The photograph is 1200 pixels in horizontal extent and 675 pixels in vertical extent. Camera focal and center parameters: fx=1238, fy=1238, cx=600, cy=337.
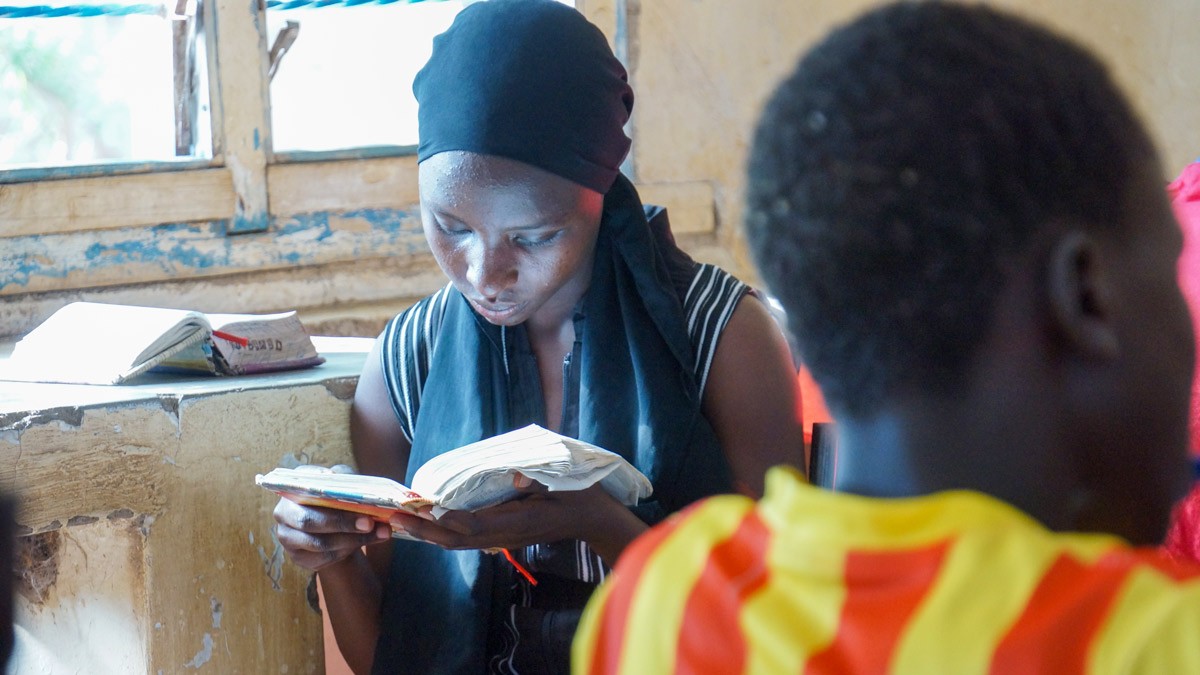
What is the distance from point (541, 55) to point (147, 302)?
5.09 feet

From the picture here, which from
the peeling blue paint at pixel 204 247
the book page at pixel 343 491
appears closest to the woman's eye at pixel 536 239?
the book page at pixel 343 491

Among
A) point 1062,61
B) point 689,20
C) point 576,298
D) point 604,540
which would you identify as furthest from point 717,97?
point 1062,61

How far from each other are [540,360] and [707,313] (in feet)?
0.89

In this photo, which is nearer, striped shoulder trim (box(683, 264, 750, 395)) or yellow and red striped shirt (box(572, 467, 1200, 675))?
yellow and red striped shirt (box(572, 467, 1200, 675))

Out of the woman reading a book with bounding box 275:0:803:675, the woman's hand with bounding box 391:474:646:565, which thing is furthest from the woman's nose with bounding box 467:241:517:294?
the woman's hand with bounding box 391:474:646:565

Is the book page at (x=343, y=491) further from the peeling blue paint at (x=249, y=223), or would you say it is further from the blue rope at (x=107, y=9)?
the blue rope at (x=107, y=9)

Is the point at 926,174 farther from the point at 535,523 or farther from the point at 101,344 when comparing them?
the point at 101,344

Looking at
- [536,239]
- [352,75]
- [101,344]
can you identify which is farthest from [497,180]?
[352,75]

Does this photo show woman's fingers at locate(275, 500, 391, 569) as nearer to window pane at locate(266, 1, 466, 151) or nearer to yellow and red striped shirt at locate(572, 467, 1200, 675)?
yellow and red striped shirt at locate(572, 467, 1200, 675)

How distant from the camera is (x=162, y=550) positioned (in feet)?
5.89

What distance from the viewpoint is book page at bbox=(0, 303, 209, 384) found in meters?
1.88

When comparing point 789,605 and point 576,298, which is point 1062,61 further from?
point 576,298

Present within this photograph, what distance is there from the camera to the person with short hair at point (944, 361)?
734 mm

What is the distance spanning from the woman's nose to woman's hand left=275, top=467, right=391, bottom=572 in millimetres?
329
